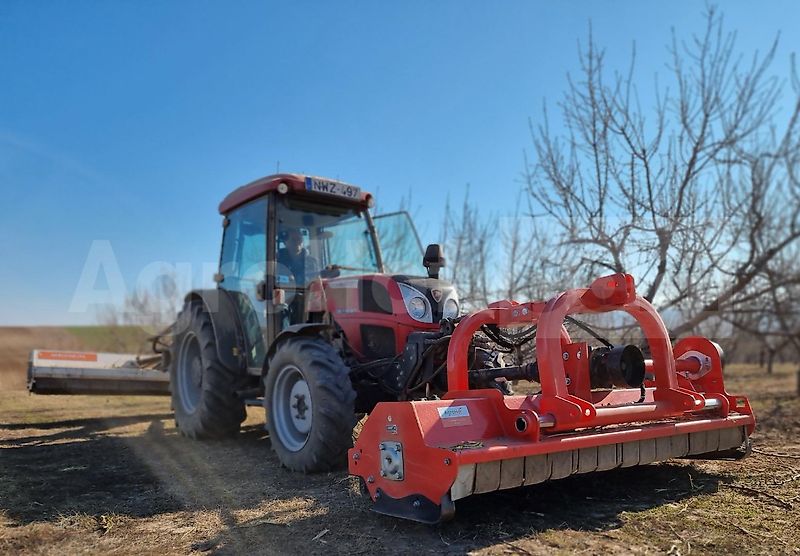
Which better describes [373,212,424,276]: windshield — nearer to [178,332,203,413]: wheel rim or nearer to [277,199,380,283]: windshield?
[277,199,380,283]: windshield

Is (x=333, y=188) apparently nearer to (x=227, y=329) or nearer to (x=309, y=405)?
(x=227, y=329)

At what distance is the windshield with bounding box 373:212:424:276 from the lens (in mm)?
6684

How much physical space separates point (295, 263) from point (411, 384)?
7.08 feet

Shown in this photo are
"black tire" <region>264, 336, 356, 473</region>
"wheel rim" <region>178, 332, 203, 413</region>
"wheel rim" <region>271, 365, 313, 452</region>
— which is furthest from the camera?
"wheel rim" <region>178, 332, 203, 413</region>

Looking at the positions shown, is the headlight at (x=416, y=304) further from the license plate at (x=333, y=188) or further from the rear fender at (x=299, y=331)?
the license plate at (x=333, y=188)

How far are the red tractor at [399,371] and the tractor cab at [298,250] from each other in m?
0.02

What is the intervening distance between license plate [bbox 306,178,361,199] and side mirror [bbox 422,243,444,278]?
5.04 feet

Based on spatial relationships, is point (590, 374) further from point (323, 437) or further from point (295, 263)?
point (295, 263)

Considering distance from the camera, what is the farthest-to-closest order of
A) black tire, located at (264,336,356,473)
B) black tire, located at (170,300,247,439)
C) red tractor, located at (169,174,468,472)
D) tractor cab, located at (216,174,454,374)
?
black tire, located at (170,300,247,439) → tractor cab, located at (216,174,454,374) → red tractor, located at (169,174,468,472) → black tire, located at (264,336,356,473)

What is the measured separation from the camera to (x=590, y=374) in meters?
3.83

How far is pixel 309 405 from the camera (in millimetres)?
4984

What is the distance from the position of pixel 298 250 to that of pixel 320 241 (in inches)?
10.6

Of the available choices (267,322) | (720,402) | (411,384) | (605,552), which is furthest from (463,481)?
(267,322)

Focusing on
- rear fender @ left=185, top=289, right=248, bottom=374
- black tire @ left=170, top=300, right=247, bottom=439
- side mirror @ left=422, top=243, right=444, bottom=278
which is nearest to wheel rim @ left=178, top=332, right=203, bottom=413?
black tire @ left=170, top=300, right=247, bottom=439
